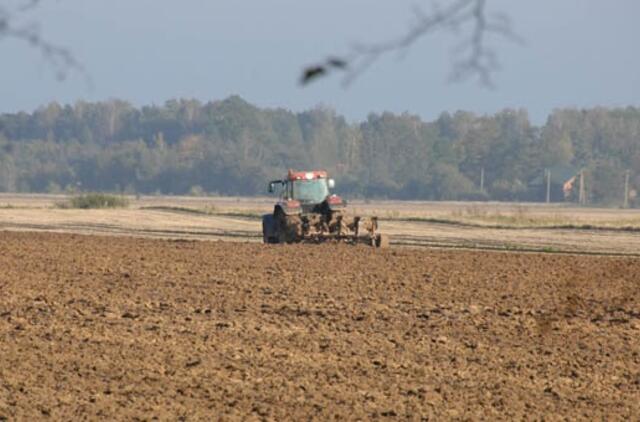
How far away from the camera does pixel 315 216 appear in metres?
35.9

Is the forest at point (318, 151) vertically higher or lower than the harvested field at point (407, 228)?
higher

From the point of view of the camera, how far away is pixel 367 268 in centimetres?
2897

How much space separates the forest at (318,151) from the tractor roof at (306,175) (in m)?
0.62

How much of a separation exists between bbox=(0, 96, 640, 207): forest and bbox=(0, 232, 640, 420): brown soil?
2158 mm

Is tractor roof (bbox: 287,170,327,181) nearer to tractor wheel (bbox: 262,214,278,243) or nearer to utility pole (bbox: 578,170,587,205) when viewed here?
tractor wheel (bbox: 262,214,278,243)

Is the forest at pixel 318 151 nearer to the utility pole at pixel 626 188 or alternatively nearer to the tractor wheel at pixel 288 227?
the utility pole at pixel 626 188

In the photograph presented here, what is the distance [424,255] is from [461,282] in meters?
7.40

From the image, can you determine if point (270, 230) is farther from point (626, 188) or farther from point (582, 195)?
point (582, 195)

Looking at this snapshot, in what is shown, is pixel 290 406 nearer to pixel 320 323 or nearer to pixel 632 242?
pixel 320 323

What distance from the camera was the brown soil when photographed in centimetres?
1325

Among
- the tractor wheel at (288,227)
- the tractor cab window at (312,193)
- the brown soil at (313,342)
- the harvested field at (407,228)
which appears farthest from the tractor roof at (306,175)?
the harvested field at (407,228)

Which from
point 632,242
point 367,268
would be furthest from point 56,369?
point 632,242

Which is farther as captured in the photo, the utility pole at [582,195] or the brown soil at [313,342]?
the utility pole at [582,195]

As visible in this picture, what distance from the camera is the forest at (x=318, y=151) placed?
12.2 metres
